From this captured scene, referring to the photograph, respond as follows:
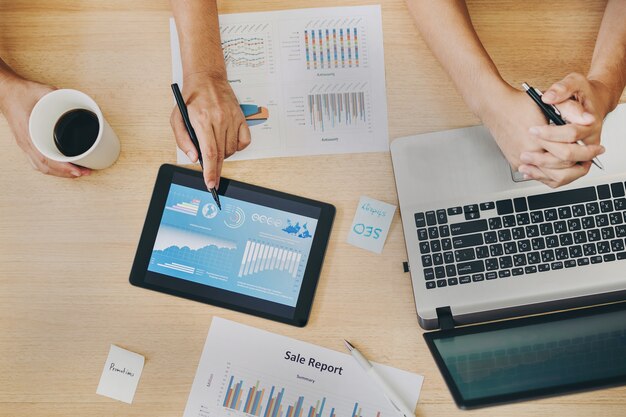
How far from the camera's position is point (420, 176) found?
0.95 meters

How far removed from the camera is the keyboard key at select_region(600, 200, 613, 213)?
2.97 feet

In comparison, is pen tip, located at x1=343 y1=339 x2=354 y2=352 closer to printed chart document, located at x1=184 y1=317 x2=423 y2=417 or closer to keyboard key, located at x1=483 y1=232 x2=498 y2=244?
printed chart document, located at x1=184 y1=317 x2=423 y2=417

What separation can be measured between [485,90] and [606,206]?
0.29 metres

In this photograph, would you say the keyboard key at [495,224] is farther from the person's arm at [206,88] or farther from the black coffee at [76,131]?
the black coffee at [76,131]

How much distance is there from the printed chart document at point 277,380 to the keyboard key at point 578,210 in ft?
1.29

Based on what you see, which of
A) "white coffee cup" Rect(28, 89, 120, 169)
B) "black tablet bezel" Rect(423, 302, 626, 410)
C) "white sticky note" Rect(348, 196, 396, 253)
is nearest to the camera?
"black tablet bezel" Rect(423, 302, 626, 410)

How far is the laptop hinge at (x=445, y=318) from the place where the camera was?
2.99 feet

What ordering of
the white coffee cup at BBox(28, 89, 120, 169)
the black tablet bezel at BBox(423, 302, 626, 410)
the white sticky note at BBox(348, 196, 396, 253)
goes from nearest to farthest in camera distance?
the black tablet bezel at BBox(423, 302, 626, 410) < the white coffee cup at BBox(28, 89, 120, 169) < the white sticky note at BBox(348, 196, 396, 253)

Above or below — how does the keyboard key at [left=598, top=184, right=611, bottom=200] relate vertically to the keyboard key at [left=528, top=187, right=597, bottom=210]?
above

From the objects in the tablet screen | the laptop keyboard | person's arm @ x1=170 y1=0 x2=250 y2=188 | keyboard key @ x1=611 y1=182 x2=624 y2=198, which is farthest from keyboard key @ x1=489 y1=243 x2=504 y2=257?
person's arm @ x1=170 y1=0 x2=250 y2=188

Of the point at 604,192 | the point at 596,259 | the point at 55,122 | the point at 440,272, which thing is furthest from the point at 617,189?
the point at 55,122

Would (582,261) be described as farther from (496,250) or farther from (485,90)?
(485,90)

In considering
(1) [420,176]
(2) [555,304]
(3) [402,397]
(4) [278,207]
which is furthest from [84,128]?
(2) [555,304]

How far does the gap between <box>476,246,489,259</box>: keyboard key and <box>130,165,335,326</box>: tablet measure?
0.26m
